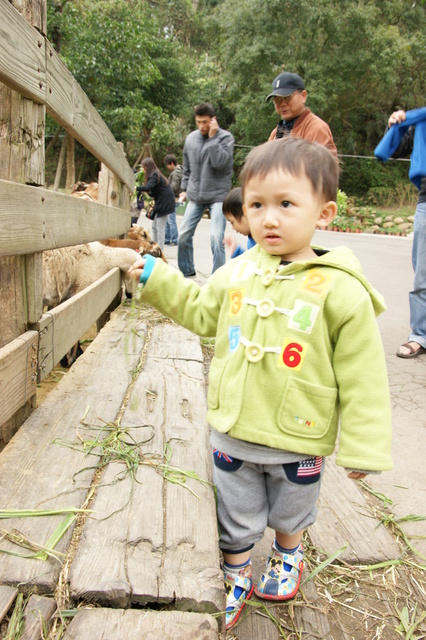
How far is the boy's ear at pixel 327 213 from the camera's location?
191 centimetres

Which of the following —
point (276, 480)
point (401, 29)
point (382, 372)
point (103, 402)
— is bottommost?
point (103, 402)

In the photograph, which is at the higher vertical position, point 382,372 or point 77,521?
point 382,372

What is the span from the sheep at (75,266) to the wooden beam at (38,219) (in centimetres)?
72

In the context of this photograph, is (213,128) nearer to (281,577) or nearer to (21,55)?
(21,55)

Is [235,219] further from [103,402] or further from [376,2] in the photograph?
[376,2]

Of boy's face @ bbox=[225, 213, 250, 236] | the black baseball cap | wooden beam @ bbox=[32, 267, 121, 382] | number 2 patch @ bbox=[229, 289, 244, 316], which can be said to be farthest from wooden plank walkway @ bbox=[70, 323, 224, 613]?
the black baseball cap

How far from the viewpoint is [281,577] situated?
6.51 ft

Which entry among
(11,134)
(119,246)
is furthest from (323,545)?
(119,246)

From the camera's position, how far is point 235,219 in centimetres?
466

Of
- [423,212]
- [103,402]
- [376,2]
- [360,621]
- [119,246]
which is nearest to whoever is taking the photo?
[360,621]

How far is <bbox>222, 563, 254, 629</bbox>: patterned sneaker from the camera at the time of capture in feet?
6.11

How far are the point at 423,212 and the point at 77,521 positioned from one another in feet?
13.8

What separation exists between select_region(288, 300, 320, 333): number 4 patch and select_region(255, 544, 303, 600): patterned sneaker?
0.82 meters

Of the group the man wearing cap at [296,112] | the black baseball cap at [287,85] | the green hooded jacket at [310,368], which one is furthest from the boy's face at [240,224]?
the green hooded jacket at [310,368]
